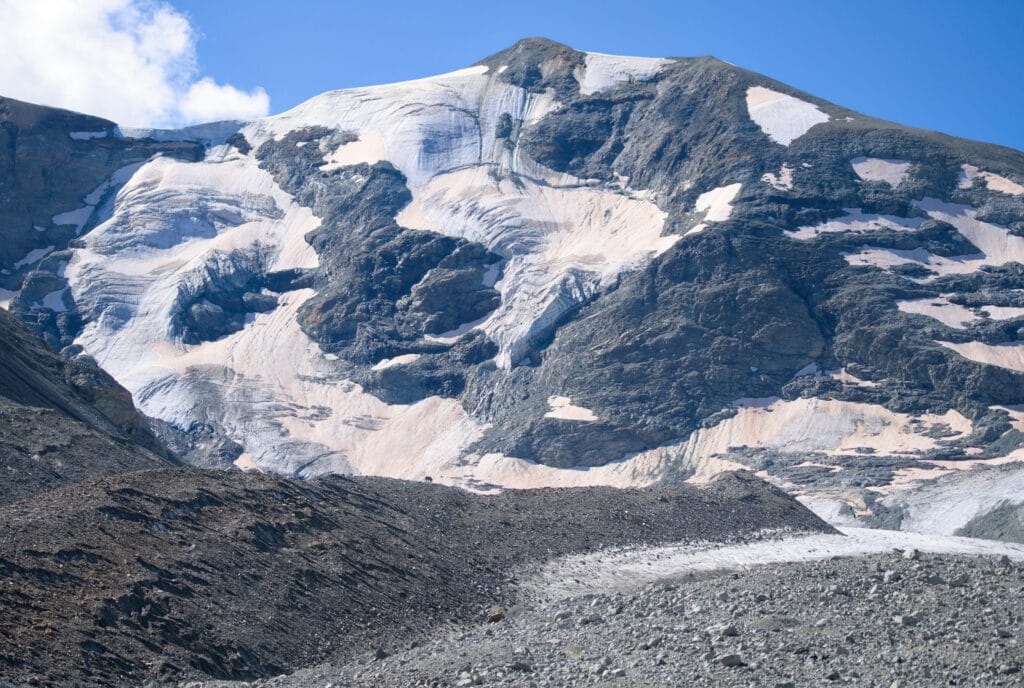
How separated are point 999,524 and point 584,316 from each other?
145ft

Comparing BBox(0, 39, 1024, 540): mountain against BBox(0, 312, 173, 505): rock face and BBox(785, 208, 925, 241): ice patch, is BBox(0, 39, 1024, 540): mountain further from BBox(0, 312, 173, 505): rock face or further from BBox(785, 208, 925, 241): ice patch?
BBox(0, 312, 173, 505): rock face

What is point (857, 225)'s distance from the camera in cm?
10412

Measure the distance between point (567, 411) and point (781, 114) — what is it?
41588mm

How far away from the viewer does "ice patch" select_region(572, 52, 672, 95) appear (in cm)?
13088

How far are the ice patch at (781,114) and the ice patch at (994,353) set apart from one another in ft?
94.0

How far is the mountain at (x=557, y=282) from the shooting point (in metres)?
88.7

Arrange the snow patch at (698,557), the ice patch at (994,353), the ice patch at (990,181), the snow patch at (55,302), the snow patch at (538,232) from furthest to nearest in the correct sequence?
the snow patch at (55,302) < the ice patch at (990,181) < the snow patch at (538,232) < the ice patch at (994,353) < the snow patch at (698,557)

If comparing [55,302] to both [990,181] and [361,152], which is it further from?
[990,181]

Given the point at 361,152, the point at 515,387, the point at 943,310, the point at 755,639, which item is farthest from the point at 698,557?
the point at 361,152

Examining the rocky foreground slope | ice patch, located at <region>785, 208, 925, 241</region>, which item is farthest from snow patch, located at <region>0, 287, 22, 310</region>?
the rocky foreground slope

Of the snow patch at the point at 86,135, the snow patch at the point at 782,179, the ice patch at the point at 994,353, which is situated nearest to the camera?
the ice patch at the point at 994,353

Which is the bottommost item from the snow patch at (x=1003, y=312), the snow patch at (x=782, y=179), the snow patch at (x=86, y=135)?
the snow patch at (x=1003, y=312)

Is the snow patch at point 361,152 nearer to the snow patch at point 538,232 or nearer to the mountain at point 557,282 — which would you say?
the mountain at point 557,282

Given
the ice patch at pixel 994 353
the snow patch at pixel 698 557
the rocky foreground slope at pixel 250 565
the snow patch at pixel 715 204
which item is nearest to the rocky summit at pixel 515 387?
the rocky foreground slope at pixel 250 565
